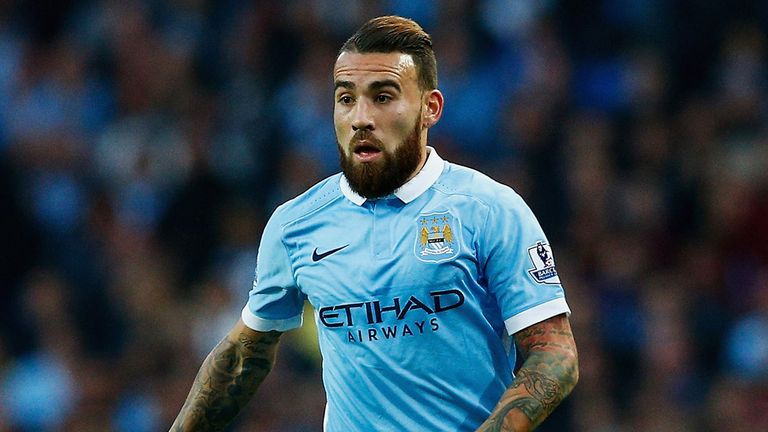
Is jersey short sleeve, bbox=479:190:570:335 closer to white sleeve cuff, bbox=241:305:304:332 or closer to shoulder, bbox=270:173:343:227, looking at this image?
shoulder, bbox=270:173:343:227

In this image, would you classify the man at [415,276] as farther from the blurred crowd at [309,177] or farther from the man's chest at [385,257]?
the blurred crowd at [309,177]

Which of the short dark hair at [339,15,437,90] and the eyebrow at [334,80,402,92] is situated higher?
Answer: the short dark hair at [339,15,437,90]

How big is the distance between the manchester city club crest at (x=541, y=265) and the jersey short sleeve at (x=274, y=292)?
0.87 meters

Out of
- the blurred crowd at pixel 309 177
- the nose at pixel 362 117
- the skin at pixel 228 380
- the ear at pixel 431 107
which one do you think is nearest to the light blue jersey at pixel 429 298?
the ear at pixel 431 107

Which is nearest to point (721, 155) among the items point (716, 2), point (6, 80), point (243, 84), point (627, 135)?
point (627, 135)

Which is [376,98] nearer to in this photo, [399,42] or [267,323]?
[399,42]

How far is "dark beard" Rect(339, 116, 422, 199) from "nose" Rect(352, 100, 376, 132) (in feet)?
0.12

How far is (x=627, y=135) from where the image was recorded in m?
10.4

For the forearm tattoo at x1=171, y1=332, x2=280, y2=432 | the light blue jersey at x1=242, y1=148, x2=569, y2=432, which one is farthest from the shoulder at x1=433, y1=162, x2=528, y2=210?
the forearm tattoo at x1=171, y1=332, x2=280, y2=432

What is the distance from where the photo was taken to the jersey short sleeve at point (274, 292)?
470 cm

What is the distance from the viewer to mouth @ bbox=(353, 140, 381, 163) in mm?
4406

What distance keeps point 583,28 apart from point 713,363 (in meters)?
3.18

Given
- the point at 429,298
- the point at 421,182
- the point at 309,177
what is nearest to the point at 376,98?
the point at 421,182

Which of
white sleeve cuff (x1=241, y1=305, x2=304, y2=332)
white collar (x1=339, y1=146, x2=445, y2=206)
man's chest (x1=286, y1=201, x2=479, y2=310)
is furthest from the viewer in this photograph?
white sleeve cuff (x1=241, y1=305, x2=304, y2=332)
